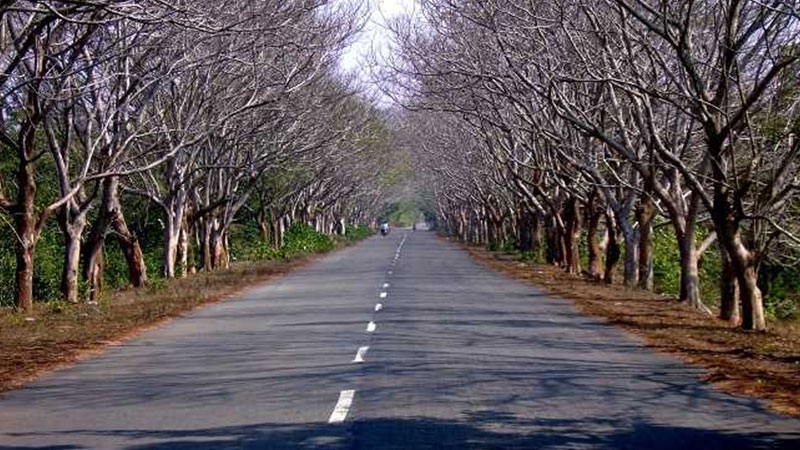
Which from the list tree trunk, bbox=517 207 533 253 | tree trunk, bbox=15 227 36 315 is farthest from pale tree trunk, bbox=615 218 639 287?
tree trunk, bbox=517 207 533 253

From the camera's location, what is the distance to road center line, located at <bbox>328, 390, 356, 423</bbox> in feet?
36.3

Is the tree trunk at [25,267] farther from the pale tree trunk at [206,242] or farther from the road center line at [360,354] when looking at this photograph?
the pale tree trunk at [206,242]

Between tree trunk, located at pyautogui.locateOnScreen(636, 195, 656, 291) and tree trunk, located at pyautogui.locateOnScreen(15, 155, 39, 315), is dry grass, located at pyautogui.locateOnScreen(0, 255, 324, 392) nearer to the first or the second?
tree trunk, located at pyautogui.locateOnScreen(15, 155, 39, 315)

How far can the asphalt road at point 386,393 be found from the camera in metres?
10.2

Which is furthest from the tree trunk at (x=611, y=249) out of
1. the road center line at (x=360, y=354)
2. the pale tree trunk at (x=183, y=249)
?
the road center line at (x=360, y=354)

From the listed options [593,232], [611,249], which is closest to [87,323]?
[611,249]

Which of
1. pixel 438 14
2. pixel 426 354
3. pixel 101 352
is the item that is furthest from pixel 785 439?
pixel 438 14

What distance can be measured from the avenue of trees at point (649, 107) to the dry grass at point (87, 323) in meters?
7.35

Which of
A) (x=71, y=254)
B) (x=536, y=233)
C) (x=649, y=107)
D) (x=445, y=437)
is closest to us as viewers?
(x=445, y=437)

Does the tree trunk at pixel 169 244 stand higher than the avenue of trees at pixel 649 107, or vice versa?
the avenue of trees at pixel 649 107

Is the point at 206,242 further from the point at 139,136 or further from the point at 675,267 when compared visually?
the point at 139,136

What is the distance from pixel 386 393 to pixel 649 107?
10.9m

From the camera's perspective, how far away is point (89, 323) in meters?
22.9

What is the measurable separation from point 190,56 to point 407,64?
9.03 m
